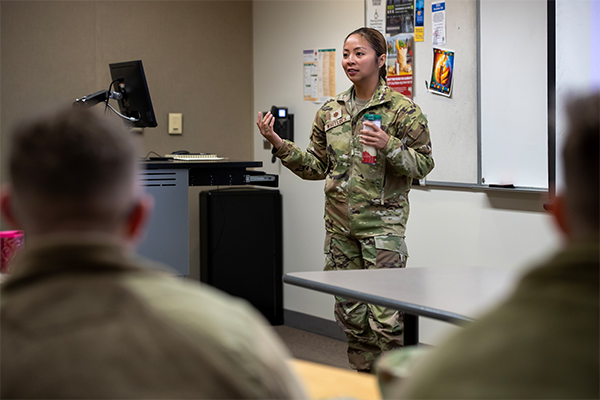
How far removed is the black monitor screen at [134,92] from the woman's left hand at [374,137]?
1151 millimetres

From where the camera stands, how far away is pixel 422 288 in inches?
62.2

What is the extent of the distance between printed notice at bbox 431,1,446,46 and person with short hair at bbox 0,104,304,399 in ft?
9.22

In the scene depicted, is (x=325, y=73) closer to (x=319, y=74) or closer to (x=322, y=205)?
(x=319, y=74)

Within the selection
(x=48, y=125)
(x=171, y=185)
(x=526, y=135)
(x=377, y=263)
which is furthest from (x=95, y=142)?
(x=526, y=135)

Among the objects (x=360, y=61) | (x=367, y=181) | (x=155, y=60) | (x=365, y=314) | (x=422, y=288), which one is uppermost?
(x=155, y=60)

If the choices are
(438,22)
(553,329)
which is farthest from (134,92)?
(553,329)

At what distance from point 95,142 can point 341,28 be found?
332 cm

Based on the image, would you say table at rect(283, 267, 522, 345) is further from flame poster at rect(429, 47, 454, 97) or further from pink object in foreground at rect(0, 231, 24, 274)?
flame poster at rect(429, 47, 454, 97)

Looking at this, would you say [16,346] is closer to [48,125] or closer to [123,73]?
[48,125]

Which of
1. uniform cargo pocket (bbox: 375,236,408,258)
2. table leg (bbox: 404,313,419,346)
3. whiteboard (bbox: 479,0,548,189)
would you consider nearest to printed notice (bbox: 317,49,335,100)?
whiteboard (bbox: 479,0,548,189)

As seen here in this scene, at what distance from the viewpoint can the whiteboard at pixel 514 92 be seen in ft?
9.12

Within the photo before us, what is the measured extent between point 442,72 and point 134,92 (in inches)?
62.4

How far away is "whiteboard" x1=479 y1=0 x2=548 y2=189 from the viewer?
2.78 m

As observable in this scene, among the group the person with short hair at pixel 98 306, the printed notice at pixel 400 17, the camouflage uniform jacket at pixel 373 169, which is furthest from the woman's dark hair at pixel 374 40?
the person with short hair at pixel 98 306
